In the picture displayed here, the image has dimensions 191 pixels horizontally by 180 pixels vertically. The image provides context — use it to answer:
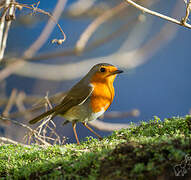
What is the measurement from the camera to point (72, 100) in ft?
11.6

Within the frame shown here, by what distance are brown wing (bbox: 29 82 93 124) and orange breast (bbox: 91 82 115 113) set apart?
0.08 m

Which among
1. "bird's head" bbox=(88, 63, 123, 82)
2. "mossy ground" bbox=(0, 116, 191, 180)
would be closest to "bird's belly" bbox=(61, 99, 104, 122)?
"bird's head" bbox=(88, 63, 123, 82)

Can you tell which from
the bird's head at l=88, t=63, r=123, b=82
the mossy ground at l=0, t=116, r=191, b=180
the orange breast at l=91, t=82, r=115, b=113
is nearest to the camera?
the mossy ground at l=0, t=116, r=191, b=180

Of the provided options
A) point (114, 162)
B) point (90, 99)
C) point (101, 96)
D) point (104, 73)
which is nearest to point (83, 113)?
point (90, 99)

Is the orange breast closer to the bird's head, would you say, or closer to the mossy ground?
the bird's head

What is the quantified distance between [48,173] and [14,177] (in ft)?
0.93

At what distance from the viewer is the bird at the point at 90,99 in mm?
3379

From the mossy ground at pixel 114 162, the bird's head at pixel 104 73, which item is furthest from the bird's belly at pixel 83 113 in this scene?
the mossy ground at pixel 114 162

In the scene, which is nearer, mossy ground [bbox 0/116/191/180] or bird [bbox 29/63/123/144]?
mossy ground [bbox 0/116/191/180]

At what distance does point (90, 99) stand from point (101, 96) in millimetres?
142

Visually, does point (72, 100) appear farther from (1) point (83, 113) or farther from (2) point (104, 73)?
(2) point (104, 73)

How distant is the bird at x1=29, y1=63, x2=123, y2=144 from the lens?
3379 mm

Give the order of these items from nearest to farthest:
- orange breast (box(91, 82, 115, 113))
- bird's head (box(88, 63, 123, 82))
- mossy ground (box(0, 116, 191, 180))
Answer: mossy ground (box(0, 116, 191, 180)) < orange breast (box(91, 82, 115, 113)) < bird's head (box(88, 63, 123, 82))

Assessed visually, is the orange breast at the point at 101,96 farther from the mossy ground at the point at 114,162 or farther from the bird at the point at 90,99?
the mossy ground at the point at 114,162
